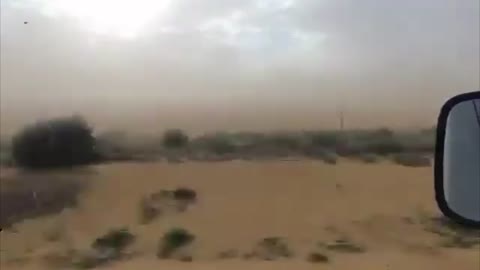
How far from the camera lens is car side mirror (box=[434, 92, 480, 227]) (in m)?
1.41

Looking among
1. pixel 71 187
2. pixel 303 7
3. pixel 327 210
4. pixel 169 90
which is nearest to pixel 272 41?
pixel 303 7

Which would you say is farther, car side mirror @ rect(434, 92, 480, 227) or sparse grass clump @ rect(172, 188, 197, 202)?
sparse grass clump @ rect(172, 188, 197, 202)

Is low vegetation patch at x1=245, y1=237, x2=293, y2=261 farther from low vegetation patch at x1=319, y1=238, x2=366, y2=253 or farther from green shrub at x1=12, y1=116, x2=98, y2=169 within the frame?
green shrub at x1=12, y1=116, x2=98, y2=169

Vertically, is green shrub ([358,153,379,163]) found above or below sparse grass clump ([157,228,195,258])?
above

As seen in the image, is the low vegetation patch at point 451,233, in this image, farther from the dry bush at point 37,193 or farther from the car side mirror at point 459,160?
the dry bush at point 37,193

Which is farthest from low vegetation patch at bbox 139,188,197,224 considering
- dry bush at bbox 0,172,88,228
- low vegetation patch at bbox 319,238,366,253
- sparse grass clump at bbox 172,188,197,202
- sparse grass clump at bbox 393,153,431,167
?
sparse grass clump at bbox 393,153,431,167

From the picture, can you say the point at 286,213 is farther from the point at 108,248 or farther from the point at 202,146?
the point at 108,248

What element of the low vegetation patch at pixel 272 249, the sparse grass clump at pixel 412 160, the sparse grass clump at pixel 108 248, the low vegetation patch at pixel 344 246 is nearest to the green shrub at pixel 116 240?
the sparse grass clump at pixel 108 248

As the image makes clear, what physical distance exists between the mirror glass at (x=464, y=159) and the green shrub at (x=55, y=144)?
599mm

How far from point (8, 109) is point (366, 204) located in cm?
63

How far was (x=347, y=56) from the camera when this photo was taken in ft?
5.04

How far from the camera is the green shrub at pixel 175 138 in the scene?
1540 mm

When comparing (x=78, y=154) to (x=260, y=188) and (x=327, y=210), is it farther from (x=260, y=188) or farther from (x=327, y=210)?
(x=327, y=210)

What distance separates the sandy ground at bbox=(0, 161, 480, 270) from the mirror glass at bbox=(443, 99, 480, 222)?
68 mm
